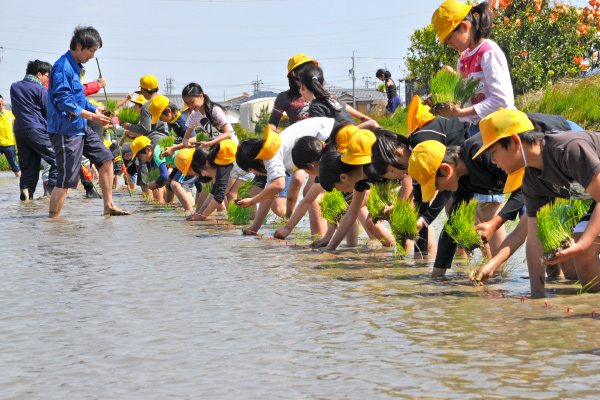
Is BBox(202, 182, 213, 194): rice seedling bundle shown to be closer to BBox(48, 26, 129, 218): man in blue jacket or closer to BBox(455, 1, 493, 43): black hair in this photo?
BBox(48, 26, 129, 218): man in blue jacket

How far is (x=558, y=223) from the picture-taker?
3.68 m

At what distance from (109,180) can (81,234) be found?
1718 millimetres

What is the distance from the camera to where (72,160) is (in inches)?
331

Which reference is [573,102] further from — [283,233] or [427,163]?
[427,163]

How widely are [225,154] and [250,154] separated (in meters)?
1.29

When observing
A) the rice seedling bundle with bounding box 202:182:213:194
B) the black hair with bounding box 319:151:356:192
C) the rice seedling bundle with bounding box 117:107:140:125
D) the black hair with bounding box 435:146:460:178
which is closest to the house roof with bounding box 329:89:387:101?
the rice seedling bundle with bounding box 117:107:140:125

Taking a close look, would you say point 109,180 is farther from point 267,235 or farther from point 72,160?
point 267,235

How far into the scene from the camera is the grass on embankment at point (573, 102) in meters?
11.5

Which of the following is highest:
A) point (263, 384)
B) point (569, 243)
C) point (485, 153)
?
point (485, 153)

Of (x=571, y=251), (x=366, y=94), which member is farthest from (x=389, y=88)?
(x=366, y=94)

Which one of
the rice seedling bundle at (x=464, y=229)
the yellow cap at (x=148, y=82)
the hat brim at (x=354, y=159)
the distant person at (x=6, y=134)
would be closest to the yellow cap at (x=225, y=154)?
the hat brim at (x=354, y=159)

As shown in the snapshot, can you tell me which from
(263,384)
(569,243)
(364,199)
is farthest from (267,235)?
(263,384)

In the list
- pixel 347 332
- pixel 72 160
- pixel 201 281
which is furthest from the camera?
pixel 72 160

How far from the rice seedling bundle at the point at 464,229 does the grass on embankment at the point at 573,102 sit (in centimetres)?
749
